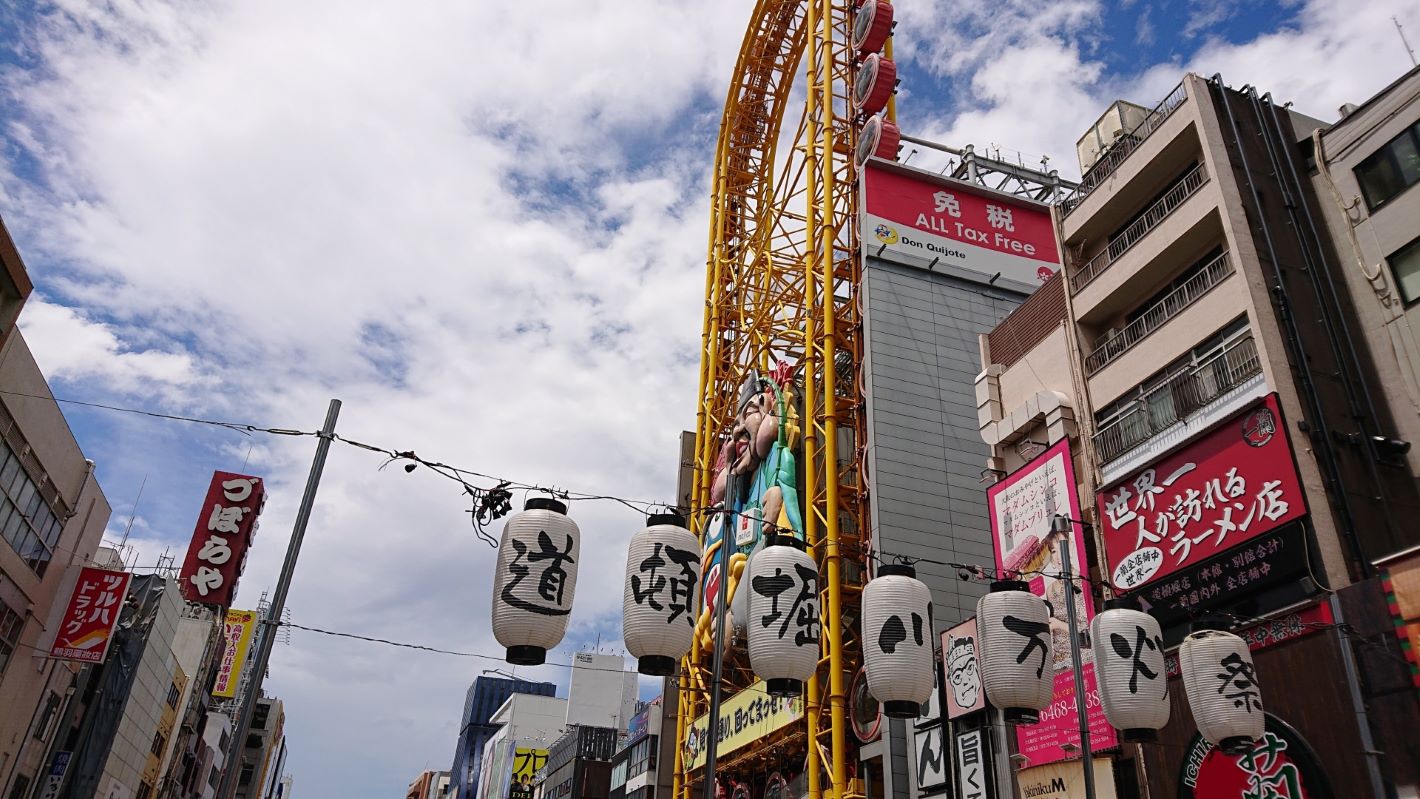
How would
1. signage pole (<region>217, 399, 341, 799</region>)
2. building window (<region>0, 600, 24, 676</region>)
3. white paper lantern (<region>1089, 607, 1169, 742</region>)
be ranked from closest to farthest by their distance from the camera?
signage pole (<region>217, 399, 341, 799</region>) < white paper lantern (<region>1089, 607, 1169, 742</region>) < building window (<region>0, 600, 24, 676</region>)

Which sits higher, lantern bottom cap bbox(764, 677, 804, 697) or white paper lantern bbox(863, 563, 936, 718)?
white paper lantern bbox(863, 563, 936, 718)

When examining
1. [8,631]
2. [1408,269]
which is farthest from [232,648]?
[1408,269]

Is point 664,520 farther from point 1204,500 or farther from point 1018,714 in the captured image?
point 1204,500

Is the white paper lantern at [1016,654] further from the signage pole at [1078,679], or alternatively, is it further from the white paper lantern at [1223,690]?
the white paper lantern at [1223,690]

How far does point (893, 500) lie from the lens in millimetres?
26719

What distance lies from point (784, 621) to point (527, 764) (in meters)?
78.8

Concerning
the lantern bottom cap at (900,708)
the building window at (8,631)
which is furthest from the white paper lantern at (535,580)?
the building window at (8,631)

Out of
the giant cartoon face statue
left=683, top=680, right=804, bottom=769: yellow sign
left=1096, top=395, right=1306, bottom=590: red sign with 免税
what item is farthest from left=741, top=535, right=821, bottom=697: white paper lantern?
left=683, top=680, right=804, bottom=769: yellow sign

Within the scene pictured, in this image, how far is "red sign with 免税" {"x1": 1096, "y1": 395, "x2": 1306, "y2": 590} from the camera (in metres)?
15.9

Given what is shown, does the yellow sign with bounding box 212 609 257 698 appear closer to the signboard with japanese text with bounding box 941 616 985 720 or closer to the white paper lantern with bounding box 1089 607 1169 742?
the signboard with japanese text with bounding box 941 616 985 720

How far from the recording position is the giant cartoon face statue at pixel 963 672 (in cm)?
2058

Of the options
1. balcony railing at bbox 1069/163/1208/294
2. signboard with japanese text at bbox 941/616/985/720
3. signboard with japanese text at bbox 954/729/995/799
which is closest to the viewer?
signboard with japanese text at bbox 954/729/995/799

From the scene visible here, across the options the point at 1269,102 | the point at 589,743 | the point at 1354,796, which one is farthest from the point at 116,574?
the point at 589,743

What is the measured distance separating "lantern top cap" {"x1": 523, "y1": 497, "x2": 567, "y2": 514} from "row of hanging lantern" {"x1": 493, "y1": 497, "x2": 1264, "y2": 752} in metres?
0.02
